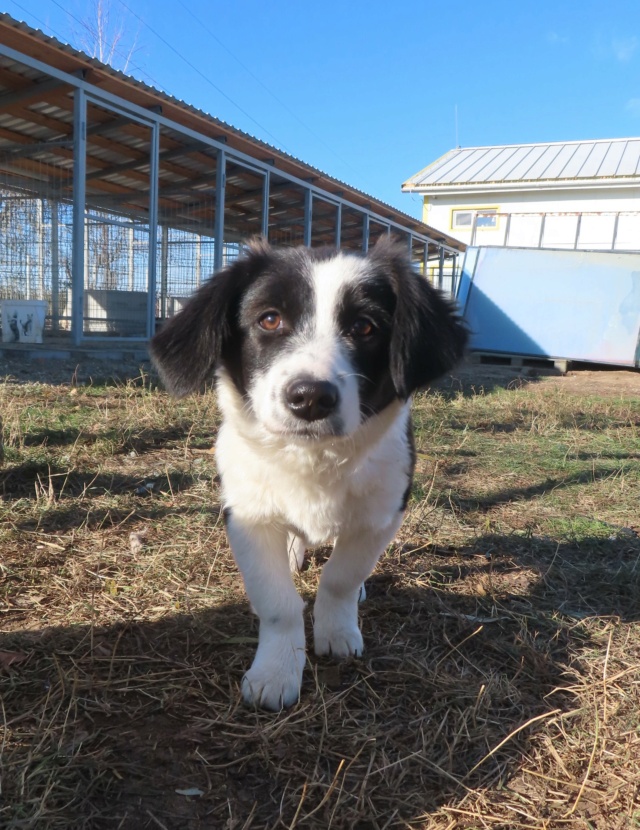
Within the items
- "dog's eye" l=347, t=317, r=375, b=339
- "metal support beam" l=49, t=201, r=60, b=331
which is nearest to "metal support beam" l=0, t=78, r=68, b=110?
"metal support beam" l=49, t=201, r=60, b=331

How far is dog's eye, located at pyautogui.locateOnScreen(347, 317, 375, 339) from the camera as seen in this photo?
1.95 m

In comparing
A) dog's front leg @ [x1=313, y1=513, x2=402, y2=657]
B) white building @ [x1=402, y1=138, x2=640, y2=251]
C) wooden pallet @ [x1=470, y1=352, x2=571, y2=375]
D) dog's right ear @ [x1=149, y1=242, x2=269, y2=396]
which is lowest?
dog's front leg @ [x1=313, y1=513, x2=402, y2=657]

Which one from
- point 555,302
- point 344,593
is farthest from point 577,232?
point 344,593

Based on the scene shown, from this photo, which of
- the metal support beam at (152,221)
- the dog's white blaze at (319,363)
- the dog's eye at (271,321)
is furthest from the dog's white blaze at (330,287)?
the metal support beam at (152,221)

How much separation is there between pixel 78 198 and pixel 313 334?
6.84 metres

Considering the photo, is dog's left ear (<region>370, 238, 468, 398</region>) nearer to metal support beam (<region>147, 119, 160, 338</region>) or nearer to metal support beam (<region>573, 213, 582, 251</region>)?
metal support beam (<region>147, 119, 160, 338</region>)

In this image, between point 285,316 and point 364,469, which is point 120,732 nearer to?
point 364,469

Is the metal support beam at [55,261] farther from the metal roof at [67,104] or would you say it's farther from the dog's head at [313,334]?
the dog's head at [313,334]

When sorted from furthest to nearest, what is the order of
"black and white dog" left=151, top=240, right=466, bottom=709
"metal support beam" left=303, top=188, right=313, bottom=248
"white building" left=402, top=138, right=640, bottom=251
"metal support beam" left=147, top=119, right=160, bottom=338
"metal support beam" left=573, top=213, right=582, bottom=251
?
"white building" left=402, top=138, right=640, bottom=251 < "metal support beam" left=573, top=213, right=582, bottom=251 < "metal support beam" left=303, top=188, right=313, bottom=248 < "metal support beam" left=147, top=119, right=160, bottom=338 < "black and white dog" left=151, top=240, right=466, bottom=709

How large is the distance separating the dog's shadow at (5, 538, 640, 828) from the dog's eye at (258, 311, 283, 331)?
90 cm

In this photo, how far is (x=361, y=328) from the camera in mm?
1969

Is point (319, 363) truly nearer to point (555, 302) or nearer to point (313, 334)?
point (313, 334)

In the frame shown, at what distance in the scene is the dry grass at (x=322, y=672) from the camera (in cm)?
133

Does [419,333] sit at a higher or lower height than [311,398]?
higher
